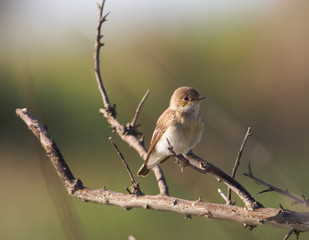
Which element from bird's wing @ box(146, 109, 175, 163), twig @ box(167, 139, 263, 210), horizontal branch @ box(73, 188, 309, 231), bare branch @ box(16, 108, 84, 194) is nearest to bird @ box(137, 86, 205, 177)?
bird's wing @ box(146, 109, 175, 163)

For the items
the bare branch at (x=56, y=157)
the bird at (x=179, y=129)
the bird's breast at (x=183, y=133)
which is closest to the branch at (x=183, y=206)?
the bare branch at (x=56, y=157)

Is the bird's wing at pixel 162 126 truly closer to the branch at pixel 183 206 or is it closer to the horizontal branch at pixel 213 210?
the branch at pixel 183 206

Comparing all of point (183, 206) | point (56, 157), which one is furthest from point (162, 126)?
point (183, 206)

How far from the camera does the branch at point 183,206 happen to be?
6.89ft

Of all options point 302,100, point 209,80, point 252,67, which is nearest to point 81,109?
point 209,80

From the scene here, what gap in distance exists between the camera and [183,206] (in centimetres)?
232

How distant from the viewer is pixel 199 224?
6926 millimetres

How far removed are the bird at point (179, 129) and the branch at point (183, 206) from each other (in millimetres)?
968

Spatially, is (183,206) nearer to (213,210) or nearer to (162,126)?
(213,210)

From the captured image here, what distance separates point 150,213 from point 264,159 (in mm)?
5433

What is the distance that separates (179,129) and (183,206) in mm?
1487

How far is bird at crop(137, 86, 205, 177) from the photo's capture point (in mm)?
3727

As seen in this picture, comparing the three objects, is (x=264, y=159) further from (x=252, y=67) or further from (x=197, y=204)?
(x=252, y=67)

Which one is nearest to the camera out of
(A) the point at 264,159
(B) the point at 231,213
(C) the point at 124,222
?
(B) the point at 231,213
